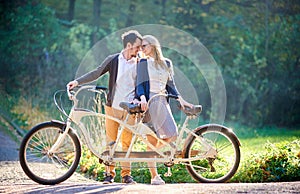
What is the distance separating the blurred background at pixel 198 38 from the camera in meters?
A: 15.4

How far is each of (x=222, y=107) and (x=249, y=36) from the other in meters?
2.12

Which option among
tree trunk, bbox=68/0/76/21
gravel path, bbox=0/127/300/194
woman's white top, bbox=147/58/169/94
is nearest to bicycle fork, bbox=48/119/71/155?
gravel path, bbox=0/127/300/194

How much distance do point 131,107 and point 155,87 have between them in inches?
15.1

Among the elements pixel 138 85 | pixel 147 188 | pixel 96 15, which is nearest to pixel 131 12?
pixel 96 15

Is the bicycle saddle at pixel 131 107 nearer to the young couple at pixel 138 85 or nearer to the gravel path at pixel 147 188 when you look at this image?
the young couple at pixel 138 85

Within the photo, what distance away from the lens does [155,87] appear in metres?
7.12

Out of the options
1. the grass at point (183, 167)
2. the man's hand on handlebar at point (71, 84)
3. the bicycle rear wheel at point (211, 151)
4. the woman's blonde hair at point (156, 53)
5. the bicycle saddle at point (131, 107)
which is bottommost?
the grass at point (183, 167)

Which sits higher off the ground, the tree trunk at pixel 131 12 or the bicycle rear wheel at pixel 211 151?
the tree trunk at pixel 131 12

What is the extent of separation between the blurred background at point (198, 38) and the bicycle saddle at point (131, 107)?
233 inches

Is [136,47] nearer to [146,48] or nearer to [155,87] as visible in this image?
[146,48]

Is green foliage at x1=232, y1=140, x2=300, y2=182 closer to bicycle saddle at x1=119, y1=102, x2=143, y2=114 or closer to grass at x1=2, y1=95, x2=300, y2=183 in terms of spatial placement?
grass at x1=2, y1=95, x2=300, y2=183

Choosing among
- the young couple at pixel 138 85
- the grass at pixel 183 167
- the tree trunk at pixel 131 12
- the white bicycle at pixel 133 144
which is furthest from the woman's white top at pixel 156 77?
the tree trunk at pixel 131 12

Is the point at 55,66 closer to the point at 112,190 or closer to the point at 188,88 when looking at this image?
the point at 188,88

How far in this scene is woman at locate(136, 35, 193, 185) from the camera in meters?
7.07
